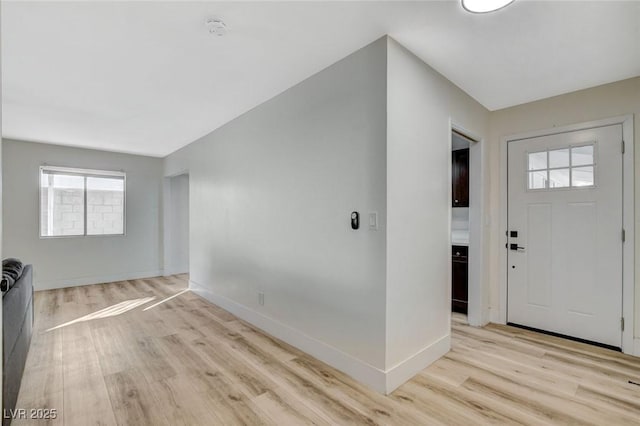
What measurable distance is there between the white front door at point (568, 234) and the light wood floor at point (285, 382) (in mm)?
307

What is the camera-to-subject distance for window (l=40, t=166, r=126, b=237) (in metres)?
5.21

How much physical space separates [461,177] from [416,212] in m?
1.97

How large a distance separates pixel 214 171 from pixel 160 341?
2272 millimetres

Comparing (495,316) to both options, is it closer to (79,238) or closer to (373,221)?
(373,221)

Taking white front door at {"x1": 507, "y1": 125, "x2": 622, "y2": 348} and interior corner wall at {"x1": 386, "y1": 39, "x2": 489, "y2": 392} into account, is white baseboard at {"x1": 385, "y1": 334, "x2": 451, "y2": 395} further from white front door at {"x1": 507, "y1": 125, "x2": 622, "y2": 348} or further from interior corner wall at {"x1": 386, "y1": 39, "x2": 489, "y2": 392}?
white front door at {"x1": 507, "y1": 125, "x2": 622, "y2": 348}

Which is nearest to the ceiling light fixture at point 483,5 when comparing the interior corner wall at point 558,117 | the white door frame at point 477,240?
the white door frame at point 477,240

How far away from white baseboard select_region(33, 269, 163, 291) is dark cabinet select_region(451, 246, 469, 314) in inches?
217

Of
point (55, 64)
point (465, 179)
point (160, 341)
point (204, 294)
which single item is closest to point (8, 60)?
point (55, 64)

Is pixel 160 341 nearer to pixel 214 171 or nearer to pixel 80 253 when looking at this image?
pixel 214 171

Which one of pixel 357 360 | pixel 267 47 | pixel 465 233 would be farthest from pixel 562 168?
pixel 267 47

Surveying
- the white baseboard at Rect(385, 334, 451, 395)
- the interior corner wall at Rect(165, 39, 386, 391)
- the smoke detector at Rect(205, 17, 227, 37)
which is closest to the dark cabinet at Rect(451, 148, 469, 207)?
the white baseboard at Rect(385, 334, 451, 395)

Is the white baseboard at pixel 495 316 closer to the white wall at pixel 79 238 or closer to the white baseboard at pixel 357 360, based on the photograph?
the white baseboard at pixel 357 360

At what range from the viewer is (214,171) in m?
4.40

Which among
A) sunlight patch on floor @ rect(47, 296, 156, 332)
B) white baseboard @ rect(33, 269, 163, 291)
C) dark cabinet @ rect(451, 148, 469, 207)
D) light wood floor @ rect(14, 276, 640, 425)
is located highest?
dark cabinet @ rect(451, 148, 469, 207)
